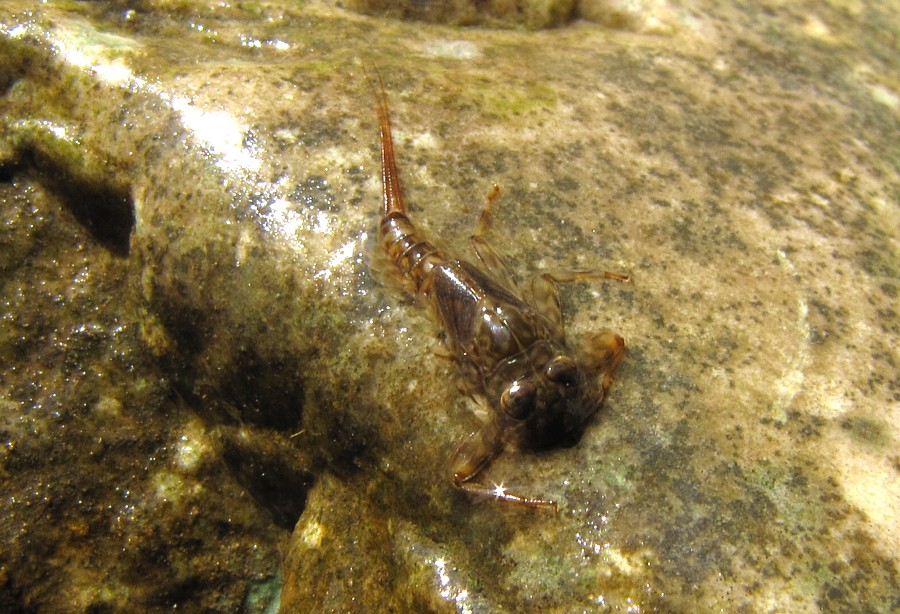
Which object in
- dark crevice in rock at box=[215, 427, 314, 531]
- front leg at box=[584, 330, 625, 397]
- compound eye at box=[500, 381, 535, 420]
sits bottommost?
dark crevice in rock at box=[215, 427, 314, 531]

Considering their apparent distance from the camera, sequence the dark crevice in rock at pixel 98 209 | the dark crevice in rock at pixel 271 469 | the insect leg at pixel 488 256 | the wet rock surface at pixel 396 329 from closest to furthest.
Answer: the wet rock surface at pixel 396 329
the insect leg at pixel 488 256
the dark crevice in rock at pixel 271 469
the dark crevice in rock at pixel 98 209

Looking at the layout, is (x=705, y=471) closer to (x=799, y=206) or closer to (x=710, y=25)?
(x=799, y=206)

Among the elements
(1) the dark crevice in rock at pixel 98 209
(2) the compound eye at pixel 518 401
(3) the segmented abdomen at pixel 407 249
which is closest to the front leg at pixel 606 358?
(2) the compound eye at pixel 518 401

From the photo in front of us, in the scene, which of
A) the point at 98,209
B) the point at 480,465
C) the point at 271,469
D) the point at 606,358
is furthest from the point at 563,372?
the point at 98,209

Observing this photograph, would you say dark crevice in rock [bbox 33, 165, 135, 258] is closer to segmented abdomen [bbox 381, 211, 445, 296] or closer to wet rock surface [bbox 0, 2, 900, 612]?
wet rock surface [bbox 0, 2, 900, 612]

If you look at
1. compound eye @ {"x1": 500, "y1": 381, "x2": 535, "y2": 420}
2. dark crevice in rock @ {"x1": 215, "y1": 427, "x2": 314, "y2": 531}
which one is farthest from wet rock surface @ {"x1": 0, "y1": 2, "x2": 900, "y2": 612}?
compound eye @ {"x1": 500, "y1": 381, "x2": 535, "y2": 420}

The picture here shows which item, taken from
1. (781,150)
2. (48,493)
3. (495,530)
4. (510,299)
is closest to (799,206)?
(781,150)

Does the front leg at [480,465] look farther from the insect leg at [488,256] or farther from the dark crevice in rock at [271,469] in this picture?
the dark crevice in rock at [271,469]
